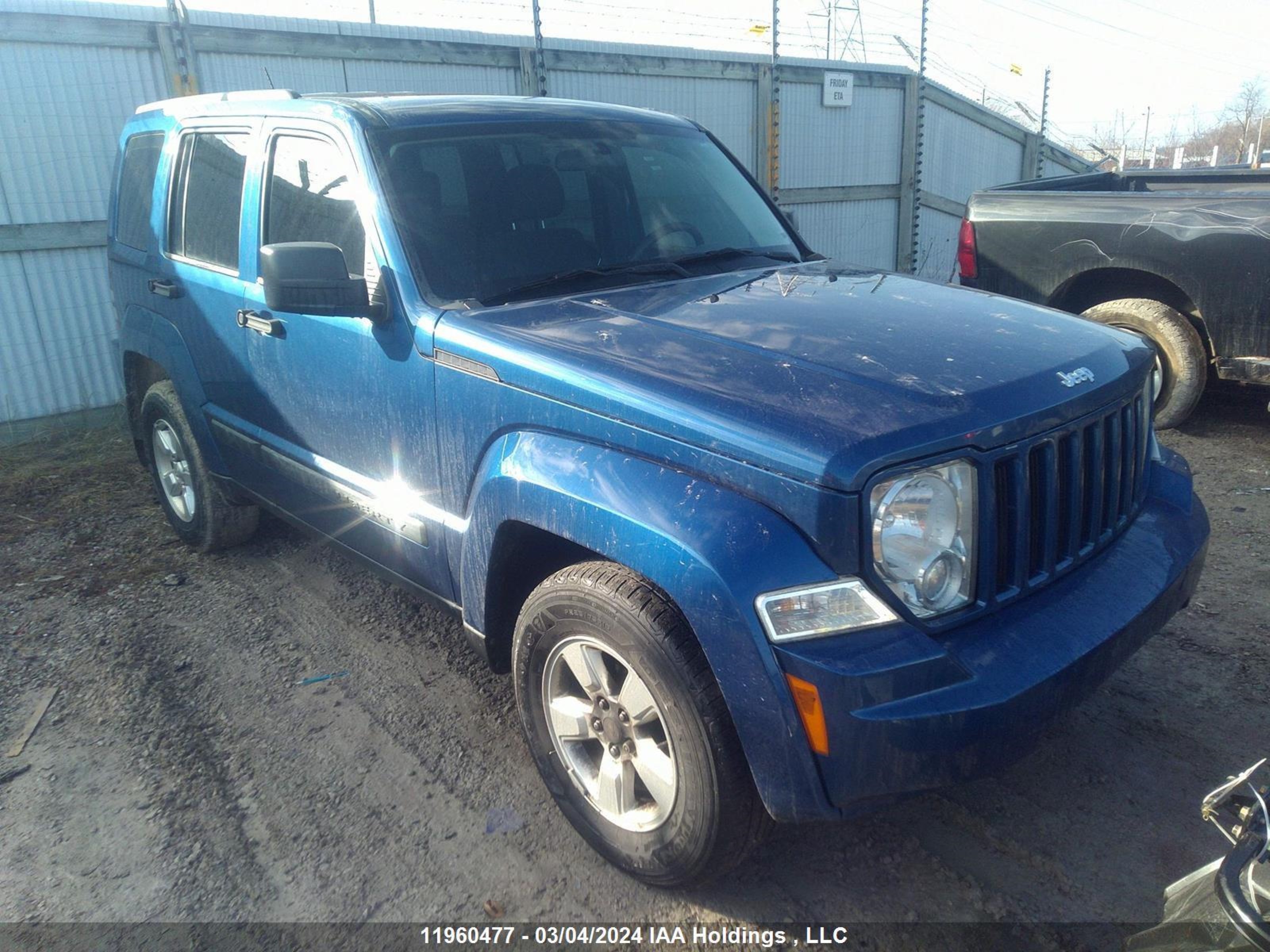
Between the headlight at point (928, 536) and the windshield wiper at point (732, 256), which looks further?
the windshield wiper at point (732, 256)

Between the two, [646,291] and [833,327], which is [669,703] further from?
[646,291]

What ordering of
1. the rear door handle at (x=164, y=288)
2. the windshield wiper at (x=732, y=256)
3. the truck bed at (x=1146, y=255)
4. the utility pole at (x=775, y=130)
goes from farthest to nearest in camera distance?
the utility pole at (x=775, y=130) → the truck bed at (x=1146, y=255) → the rear door handle at (x=164, y=288) → the windshield wiper at (x=732, y=256)

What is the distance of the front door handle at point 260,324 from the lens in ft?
11.1

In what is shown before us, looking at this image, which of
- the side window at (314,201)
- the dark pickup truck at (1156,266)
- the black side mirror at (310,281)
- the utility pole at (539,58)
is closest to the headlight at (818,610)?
the black side mirror at (310,281)

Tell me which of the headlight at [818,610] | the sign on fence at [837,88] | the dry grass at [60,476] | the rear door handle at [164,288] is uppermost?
the sign on fence at [837,88]

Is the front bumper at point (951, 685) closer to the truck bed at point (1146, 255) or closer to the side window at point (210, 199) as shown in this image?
the side window at point (210, 199)

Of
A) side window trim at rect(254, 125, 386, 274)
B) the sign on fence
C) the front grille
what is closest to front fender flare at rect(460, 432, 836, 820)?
the front grille

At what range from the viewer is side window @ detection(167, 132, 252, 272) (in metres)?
3.67

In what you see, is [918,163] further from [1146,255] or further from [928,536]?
[928,536]

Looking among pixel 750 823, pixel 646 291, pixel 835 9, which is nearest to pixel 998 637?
pixel 750 823

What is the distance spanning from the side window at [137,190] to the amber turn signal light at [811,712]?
382 cm

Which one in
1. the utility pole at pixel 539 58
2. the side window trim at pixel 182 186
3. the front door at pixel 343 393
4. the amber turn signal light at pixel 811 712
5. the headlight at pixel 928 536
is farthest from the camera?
the utility pole at pixel 539 58

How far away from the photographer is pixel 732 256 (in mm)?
3439

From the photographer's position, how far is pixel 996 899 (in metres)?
2.34
